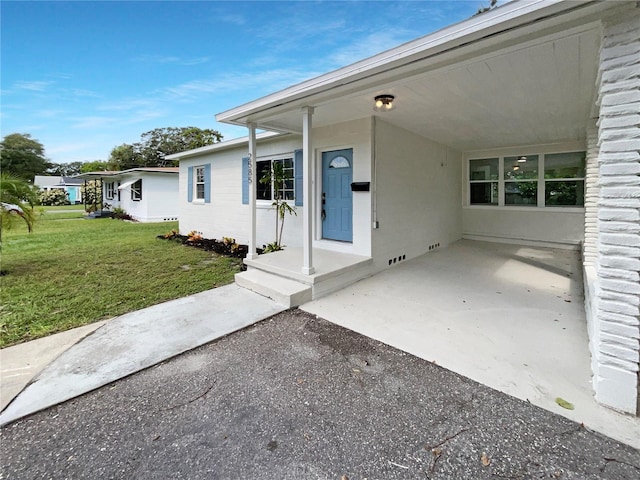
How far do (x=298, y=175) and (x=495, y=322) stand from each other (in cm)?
452

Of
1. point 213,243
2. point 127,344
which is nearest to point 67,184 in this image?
point 213,243

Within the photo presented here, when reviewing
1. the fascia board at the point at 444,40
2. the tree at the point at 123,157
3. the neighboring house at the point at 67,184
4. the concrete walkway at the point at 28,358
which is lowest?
the concrete walkway at the point at 28,358

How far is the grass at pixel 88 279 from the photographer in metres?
3.57

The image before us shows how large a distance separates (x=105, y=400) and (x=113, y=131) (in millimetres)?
39710

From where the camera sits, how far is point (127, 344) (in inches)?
115

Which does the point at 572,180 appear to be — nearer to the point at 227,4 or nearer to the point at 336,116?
the point at 336,116

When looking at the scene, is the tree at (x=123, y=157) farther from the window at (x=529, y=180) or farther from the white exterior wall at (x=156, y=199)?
the window at (x=529, y=180)

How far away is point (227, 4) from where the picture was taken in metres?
6.86

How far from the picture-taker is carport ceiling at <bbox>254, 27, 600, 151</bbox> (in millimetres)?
2789

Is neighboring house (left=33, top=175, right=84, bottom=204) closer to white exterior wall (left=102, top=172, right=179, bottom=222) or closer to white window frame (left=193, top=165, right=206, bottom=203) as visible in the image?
white exterior wall (left=102, top=172, right=179, bottom=222)

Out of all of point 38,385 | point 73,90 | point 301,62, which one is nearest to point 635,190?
point 38,385

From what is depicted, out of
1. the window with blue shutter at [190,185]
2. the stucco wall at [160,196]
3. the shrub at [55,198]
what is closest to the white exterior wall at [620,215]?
the window with blue shutter at [190,185]

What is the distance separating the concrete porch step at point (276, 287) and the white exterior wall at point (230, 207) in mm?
2057

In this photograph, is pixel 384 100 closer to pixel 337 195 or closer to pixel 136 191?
pixel 337 195
